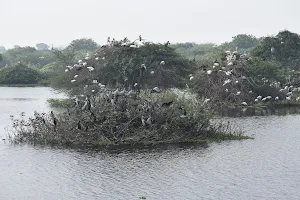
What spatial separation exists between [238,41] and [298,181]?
10529cm

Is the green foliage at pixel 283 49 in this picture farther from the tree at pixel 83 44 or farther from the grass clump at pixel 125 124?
the tree at pixel 83 44

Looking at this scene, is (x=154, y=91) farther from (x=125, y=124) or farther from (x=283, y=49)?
(x=283, y=49)

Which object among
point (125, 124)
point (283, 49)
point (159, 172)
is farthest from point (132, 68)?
point (283, 49)

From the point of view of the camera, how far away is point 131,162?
2320 centimetres

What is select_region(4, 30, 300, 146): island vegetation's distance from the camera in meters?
26.9

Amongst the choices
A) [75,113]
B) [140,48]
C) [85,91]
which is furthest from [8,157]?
[140,48]

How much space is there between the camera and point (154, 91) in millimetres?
30453

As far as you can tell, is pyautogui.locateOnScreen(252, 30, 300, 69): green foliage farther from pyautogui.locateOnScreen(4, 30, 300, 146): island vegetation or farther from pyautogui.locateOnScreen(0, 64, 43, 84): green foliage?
pyautogui.locateOnScreen(0, 64, 43, 84): green foliage

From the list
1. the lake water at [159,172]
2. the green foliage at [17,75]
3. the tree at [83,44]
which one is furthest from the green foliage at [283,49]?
the tree at [83,44]

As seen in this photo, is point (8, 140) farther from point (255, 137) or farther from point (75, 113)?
point (255, 137)

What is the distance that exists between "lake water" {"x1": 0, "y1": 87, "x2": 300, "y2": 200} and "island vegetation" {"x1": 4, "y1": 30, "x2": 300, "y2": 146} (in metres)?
1.37

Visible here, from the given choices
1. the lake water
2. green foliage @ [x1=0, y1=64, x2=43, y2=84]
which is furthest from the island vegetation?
the lake water

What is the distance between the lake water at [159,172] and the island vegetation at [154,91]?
54.1 inches

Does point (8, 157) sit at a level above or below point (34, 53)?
below
